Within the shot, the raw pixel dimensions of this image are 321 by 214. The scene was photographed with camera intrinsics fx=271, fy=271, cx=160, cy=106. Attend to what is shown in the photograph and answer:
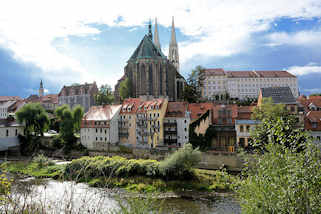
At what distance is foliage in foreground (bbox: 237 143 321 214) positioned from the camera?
941cm

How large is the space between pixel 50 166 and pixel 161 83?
42.9 metres

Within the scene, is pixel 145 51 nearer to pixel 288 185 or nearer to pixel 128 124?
pixel 128 124

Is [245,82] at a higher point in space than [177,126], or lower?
higher

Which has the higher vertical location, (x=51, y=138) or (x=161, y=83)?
(x=161, y=83)

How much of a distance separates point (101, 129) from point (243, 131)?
25.0 meters

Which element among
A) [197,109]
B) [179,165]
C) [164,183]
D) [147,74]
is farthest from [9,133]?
[179,165]

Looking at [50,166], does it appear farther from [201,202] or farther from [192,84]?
[192,84]

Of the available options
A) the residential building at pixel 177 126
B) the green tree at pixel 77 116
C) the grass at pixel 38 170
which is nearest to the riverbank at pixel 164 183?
the grass at pixel 38 170

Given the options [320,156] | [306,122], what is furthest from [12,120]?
[320,156]

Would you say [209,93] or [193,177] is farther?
[209,93]

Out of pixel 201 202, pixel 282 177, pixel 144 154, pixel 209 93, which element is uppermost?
pixel 209 93

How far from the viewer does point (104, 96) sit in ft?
240

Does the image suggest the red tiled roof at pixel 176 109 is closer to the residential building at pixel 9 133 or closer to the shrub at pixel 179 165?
the shrub at pixel 179 165

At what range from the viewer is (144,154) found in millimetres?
44469
